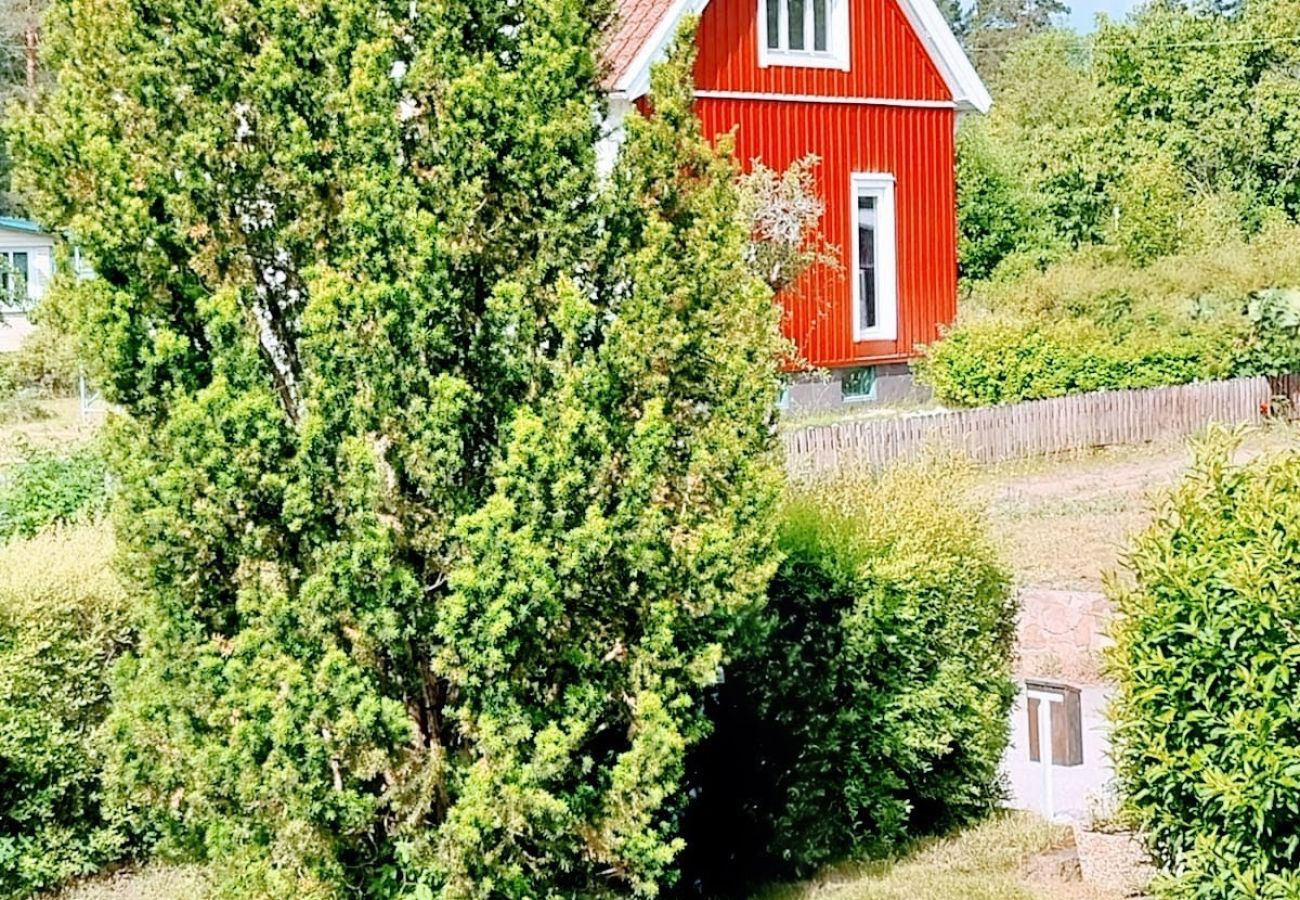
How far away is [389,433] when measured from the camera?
18.8 feet

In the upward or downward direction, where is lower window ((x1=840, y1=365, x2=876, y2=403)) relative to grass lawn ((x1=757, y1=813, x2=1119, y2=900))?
upward

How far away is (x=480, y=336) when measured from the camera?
5887 mm

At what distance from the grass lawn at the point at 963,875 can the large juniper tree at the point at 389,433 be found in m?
2.19

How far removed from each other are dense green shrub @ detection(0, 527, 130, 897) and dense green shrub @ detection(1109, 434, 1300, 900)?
495 cm

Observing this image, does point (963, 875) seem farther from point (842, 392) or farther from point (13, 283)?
point (13, 283)

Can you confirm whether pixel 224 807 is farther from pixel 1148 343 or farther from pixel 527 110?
pixel 1148 343

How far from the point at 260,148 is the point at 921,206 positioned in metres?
21.6

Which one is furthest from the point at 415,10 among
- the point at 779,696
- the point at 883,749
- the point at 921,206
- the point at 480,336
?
the point at 921,206

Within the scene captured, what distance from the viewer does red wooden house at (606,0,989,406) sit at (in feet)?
77.4

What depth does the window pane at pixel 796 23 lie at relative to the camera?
24.4 metres

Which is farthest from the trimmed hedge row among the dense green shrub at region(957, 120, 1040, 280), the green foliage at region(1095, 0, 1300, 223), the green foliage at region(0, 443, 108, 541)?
the green foliage at region(1095, 0, 1300, 223)

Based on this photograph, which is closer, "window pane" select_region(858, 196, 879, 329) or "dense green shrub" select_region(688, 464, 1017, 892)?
"dense green shrub" select_region(688, 464, 1017, 892)

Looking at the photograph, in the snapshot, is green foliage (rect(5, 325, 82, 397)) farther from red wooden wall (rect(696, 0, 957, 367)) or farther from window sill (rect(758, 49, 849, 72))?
window sill (rect(758, 49, 849, 72))

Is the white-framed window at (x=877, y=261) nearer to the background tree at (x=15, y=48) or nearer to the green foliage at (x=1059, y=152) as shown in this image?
the green foliage at (x=1059, y=152)
